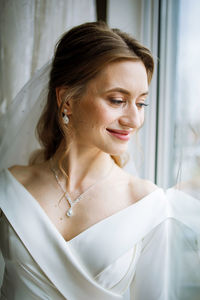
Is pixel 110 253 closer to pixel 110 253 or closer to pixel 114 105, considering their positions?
pixel 110 253

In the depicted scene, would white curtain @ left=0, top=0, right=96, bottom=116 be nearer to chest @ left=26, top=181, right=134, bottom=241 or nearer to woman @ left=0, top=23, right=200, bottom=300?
woman @ left=0, top=23, right=200, bottom=300

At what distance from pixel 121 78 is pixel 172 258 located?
65 centimetres

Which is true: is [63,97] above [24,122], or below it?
above

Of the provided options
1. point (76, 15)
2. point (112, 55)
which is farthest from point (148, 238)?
point (76, 15)

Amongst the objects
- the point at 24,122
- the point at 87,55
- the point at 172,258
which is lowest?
the point at 172,258

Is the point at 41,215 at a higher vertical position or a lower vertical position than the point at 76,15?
lower

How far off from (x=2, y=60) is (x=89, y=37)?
2.55ft

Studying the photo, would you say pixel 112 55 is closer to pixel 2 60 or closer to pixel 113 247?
pixel 113 247

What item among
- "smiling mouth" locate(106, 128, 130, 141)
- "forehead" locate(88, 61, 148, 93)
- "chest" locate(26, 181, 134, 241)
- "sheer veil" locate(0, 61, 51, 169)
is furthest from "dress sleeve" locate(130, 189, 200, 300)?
"sheer veil" locate(0, 61, 51, 169)

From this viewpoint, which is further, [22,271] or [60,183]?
[60,183]

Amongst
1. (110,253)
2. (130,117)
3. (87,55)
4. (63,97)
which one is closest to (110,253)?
(110,253)

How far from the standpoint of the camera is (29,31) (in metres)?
1.48

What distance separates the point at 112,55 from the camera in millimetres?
885

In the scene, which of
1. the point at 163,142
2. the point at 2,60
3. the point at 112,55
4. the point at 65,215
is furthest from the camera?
the point at 2,60
